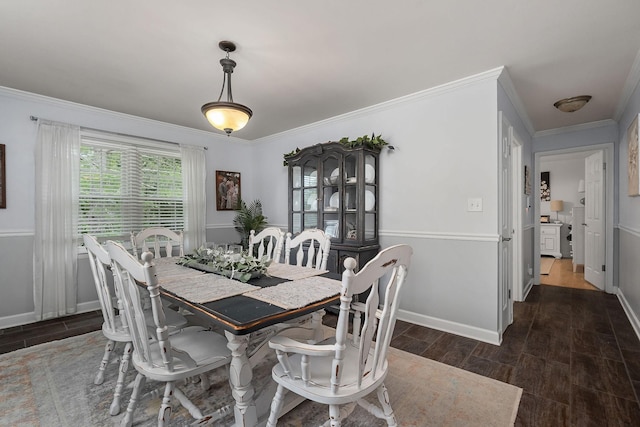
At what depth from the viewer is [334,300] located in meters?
1.61

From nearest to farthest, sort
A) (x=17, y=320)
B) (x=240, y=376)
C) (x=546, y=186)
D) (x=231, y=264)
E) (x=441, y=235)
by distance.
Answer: (x=240, y=376) < (x=231, y=264) < (x=441, y=235) < (x=17, y=320) < (x=546, y=186)

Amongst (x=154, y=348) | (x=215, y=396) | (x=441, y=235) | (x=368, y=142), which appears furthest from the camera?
(x=368, y=142)

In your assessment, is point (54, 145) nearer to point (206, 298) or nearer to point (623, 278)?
point (206, 298)

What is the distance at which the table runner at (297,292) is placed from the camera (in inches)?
59.3

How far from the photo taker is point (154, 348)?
163 cm

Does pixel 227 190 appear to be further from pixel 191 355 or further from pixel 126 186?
pixel 191 355

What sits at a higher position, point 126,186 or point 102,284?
point 126,186

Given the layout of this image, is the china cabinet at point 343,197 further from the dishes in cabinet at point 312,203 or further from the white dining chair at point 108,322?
the white dining chair at point 108,322

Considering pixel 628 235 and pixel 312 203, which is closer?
pixel 628 235

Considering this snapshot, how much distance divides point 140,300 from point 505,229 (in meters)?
3.00

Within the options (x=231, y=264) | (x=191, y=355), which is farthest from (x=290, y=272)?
(x=191, y=355)

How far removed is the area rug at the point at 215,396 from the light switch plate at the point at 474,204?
4.46 feet

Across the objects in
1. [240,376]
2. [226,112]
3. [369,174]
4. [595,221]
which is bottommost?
[240,376]

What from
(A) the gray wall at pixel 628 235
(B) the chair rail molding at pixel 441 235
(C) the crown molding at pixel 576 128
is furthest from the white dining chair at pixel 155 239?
(C) the crown molding at pixel 576 128
